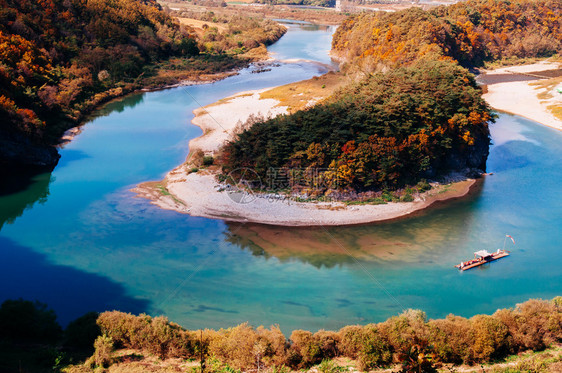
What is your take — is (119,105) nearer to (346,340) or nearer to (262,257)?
(262,257)

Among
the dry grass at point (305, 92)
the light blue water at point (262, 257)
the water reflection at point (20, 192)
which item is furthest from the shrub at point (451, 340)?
the dry grass at point (305, 92)

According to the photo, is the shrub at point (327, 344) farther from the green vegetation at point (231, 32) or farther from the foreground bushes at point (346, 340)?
the green vegetation at point (231, 32)

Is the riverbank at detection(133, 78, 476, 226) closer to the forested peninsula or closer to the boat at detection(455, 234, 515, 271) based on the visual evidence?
the boat at detection(455, 234, 515, 271)

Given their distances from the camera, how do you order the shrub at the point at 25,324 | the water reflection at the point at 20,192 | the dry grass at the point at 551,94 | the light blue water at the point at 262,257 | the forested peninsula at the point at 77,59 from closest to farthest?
1. the shrub at the point at 25,324
2. the light blue water at the point at 262,257
3. the water reflection at the point at 20,192
4. the forested peninsula at the point at 77,59
5. the dry grass at the point at 551,94

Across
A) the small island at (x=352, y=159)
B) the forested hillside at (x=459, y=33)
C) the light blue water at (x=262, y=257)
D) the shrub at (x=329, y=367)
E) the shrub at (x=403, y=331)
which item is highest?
the forested hillside at (x=459, y=33)

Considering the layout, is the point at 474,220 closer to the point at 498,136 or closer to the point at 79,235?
the point at 498,136

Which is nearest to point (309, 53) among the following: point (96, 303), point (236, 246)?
point (236, 246)

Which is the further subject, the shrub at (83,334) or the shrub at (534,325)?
the shrub at (534,325)
